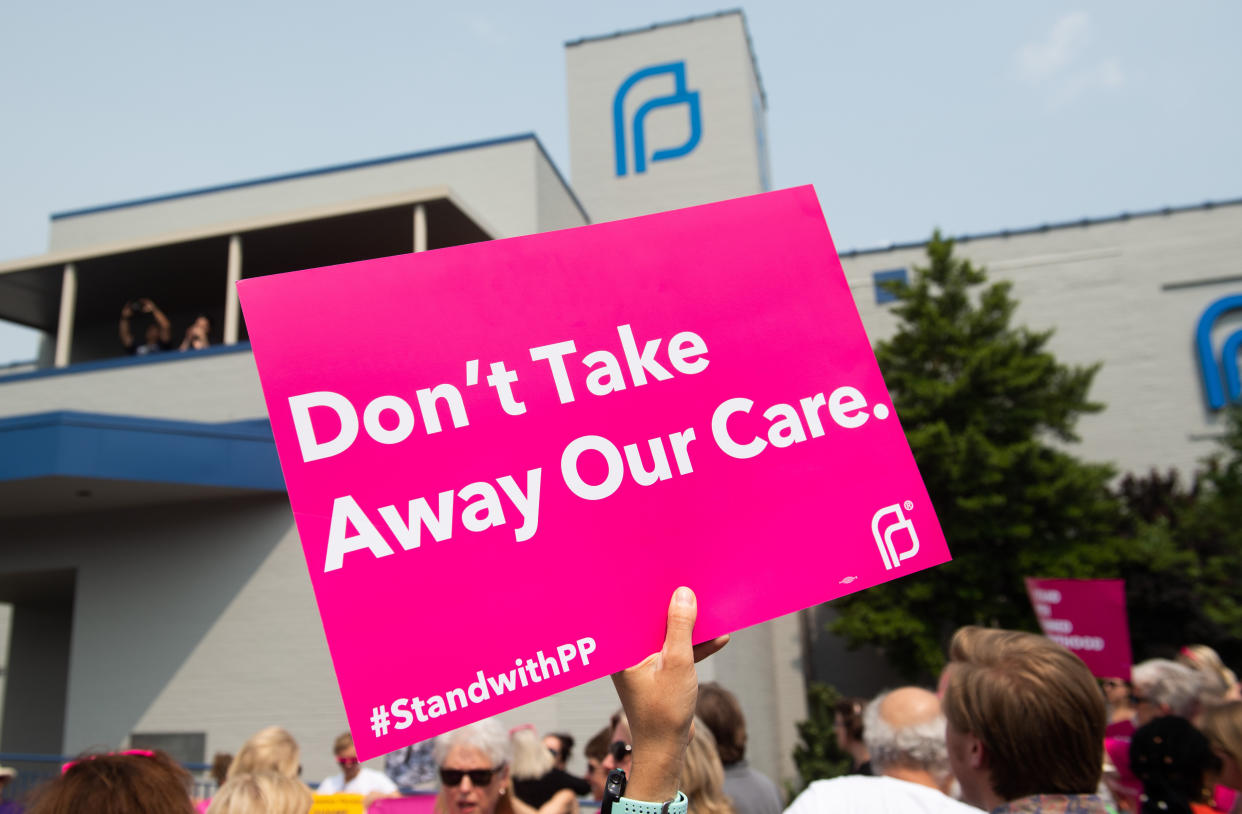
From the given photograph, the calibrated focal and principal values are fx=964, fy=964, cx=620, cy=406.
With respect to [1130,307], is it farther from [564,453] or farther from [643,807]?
[643,807]

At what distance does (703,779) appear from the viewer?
3.54 meters

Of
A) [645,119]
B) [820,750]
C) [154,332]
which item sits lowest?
[820,750]

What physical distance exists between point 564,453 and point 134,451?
11.2 metres

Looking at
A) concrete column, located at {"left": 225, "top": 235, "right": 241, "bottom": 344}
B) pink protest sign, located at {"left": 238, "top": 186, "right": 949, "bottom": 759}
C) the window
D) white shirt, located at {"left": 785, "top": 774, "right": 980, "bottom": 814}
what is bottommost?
white shirt, located at {"left": 785, "top": 774, "right": 980, "bottom": 814}

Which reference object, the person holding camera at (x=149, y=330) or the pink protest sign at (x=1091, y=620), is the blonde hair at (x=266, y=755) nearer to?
the pink protest sign at (x=1091, y=620)

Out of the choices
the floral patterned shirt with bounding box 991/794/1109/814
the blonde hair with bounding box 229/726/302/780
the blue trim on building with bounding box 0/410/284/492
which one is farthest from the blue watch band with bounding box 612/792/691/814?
the blue trim on building with bounding box 0/410/284/492

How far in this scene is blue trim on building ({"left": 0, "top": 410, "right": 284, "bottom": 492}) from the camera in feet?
36.4

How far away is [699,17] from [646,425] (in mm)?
27637

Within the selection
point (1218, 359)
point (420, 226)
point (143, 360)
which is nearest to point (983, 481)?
point (1218, 359)

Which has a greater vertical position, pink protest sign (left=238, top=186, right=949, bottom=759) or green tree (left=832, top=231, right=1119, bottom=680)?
green tree (left=832, top=231, right=1119, bottom=680)

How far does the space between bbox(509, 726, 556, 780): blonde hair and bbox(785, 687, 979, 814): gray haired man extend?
123 inches

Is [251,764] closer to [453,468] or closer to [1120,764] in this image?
[453,468]

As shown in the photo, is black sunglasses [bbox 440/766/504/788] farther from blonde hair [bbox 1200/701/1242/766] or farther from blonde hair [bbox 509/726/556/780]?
blonde hair [bbox 1200/701/1242/766]

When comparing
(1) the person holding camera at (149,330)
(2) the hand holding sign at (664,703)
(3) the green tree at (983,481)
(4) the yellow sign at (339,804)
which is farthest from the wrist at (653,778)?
(3) the green tree at (983,481)
